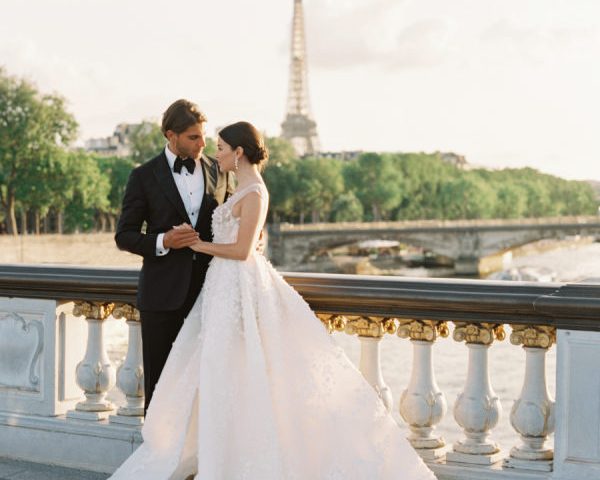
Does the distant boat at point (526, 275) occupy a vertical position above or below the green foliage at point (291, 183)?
below

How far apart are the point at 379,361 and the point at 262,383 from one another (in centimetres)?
66

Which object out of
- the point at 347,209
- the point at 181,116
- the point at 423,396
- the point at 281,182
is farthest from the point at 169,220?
the point at 347,209

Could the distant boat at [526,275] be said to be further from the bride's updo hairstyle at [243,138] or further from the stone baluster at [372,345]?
the bride's updo hairstyle at [243,138]

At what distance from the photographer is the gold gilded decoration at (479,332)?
4.16 meters

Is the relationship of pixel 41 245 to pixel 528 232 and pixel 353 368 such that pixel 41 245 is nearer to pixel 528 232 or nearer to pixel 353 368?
pixel 528 232

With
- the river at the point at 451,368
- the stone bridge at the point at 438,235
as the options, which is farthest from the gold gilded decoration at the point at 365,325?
the stone bridge at the point at 438,235

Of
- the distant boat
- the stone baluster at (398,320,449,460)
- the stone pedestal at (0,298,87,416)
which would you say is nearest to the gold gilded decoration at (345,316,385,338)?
the stone baluster at (398,320,449,460)

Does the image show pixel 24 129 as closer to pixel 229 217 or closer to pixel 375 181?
pixel 375 181

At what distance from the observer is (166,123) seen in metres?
4.25

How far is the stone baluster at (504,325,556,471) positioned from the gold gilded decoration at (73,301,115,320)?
1971 millimetres

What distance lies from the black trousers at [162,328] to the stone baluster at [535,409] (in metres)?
1.27

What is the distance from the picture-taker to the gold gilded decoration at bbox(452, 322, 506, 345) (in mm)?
4156

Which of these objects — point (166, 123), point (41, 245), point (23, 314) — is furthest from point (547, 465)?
point (41, 245)

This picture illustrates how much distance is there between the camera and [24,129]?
168ft
